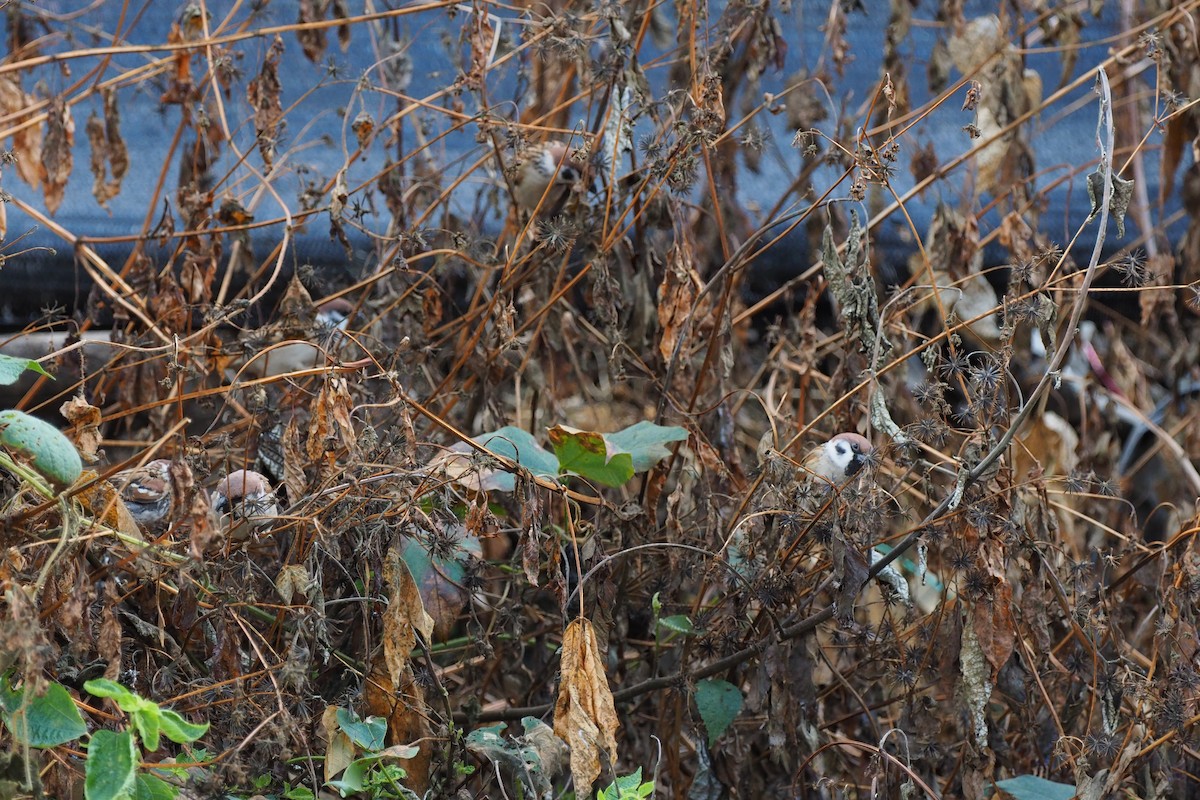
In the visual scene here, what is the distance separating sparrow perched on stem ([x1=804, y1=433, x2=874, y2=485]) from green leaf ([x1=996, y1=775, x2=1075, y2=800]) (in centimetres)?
54

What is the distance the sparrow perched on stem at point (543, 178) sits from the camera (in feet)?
7.73

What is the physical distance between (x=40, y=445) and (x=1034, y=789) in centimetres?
139

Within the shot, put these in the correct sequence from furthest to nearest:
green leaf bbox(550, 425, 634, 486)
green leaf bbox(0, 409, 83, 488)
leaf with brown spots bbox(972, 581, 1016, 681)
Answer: green leaf bbox(550, 425, 634, 486)
leaf with brown spots bbox(972, 581, 1016, 681)
green leaf bbox(0, 409, 83, 488)

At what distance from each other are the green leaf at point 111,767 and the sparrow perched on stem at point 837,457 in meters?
1.17

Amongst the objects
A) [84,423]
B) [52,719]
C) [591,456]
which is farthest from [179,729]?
[591,456]

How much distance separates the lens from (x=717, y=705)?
5.94ft

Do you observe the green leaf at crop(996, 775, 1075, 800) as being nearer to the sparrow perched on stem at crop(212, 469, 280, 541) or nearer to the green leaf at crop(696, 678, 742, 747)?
the green leaf at crop(696, 678, 742, 747)

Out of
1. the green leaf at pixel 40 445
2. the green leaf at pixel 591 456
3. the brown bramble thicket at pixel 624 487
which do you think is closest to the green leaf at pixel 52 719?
the brown bramble thicket at pixel 624 487

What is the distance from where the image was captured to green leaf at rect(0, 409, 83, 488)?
1.30 metres

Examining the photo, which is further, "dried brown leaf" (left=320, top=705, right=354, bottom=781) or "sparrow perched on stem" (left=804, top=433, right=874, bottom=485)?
"sparrow perched on stem" (left=804, top=433, right=874, bottom=485)

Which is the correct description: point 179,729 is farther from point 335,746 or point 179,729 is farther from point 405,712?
point 405,712

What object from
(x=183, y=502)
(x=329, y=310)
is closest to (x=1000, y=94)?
(x=329, y=310)

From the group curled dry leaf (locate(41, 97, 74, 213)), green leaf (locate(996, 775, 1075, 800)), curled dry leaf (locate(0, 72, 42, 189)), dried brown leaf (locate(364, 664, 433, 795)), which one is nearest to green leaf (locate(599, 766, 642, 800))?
dried brown leaf (locate(364, 664, 433, 795))

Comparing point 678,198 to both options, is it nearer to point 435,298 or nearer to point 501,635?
point 435,298
